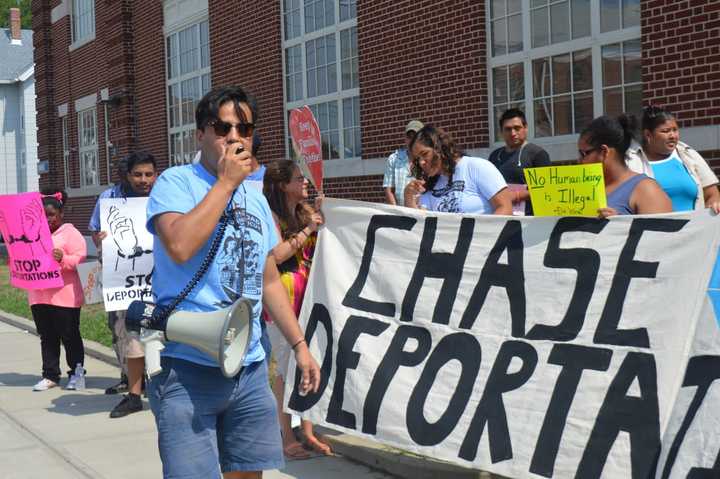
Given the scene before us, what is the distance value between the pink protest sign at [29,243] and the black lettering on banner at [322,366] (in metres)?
3.73

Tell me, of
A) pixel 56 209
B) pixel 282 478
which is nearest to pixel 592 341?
pixel 282 478

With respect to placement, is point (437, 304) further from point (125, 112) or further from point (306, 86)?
point (125, 112)

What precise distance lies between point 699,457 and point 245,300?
1.89 metres

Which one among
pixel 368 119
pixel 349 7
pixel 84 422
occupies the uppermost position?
pixel 349 7

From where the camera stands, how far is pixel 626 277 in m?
4.23

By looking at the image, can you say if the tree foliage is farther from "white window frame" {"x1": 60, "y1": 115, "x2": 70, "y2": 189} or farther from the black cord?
the black cord

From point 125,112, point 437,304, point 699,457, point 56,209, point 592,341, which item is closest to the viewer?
point 699,457

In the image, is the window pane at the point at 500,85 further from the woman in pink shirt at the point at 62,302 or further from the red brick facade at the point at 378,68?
the woman in pink shirt at the point at 62,302

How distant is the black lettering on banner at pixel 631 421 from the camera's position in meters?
3.94

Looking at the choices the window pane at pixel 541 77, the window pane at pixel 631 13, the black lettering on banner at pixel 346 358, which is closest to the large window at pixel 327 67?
the window pane at pixel 541 77

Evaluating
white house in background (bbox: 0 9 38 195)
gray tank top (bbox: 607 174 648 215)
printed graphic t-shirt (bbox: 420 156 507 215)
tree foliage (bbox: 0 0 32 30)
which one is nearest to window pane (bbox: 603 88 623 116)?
printed graphic t-shirt (bbox: 420 156 507 215)

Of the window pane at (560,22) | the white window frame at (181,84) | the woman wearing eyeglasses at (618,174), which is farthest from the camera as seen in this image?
the white window frame at (181,84)

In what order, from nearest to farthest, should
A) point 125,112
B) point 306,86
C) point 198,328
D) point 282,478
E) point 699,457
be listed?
point 198,328 → point 699,457 → point 282,478 → point 306,86 → point 125,112

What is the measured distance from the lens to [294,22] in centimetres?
1420
